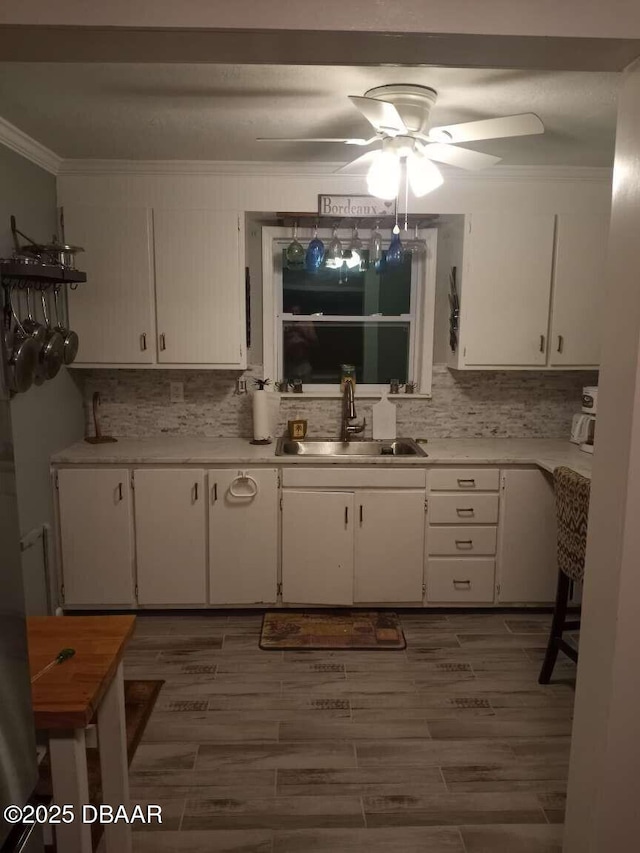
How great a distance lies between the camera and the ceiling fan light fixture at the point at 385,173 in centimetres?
237

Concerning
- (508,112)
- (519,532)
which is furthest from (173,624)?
(508,112)

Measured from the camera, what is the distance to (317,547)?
11.4ft

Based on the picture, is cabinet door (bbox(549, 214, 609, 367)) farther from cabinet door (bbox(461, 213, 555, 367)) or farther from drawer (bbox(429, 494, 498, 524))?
drawer (bbox(429, 494, 498, 524))

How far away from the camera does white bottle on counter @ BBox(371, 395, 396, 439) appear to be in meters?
3.88

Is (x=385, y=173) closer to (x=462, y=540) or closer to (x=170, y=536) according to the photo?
(x=462, y=540)

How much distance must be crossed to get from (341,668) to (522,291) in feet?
7.18

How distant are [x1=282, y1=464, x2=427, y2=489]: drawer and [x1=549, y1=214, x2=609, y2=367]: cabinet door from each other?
41.7 inches

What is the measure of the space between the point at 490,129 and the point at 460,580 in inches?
89.8

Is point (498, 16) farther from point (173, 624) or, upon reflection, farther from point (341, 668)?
point (173, 624)

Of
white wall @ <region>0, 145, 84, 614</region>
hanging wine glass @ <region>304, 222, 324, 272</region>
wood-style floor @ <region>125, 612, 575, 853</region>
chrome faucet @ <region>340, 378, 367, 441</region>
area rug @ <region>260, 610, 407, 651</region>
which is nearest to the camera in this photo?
wood-style floor @ <region>125, 612, 575, 853</region>

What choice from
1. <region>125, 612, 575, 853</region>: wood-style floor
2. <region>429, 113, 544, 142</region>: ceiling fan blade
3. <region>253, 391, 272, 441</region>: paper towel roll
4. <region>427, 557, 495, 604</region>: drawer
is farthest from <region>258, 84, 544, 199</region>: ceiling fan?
<region>125, 612, 575, 853</region>: wood-style floor

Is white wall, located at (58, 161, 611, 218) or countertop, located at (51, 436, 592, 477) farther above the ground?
white wall, located at (58, 161, 611, 218)

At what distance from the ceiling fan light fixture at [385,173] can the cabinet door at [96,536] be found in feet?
6.31

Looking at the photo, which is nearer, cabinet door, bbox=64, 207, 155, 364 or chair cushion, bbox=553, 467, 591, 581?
chair cushion, bbox=553, 467, 591, 581
